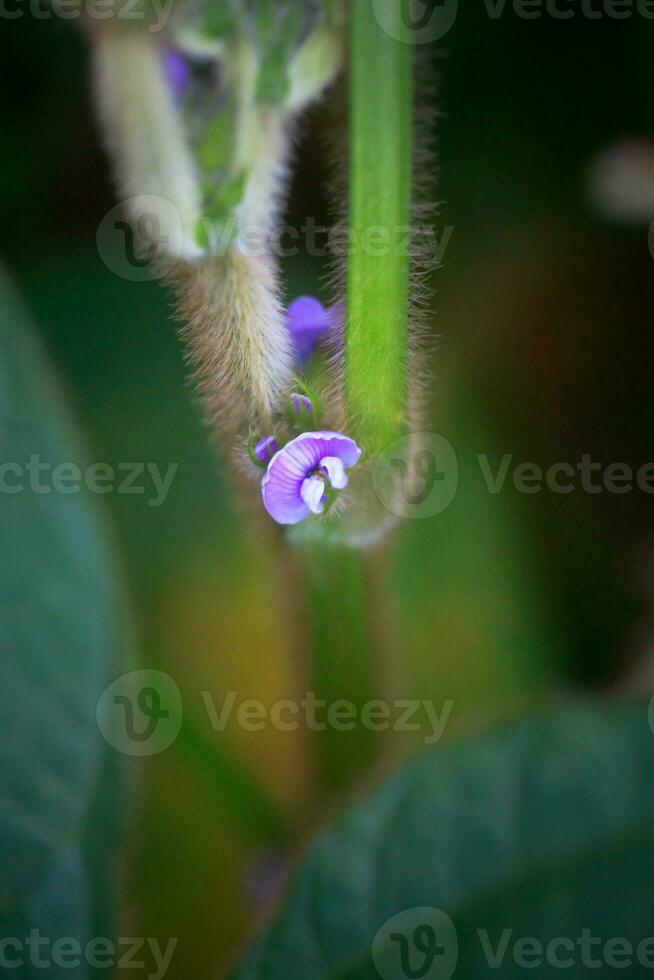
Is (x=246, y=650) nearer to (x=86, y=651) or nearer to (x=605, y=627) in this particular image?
(x=86, y=651)
